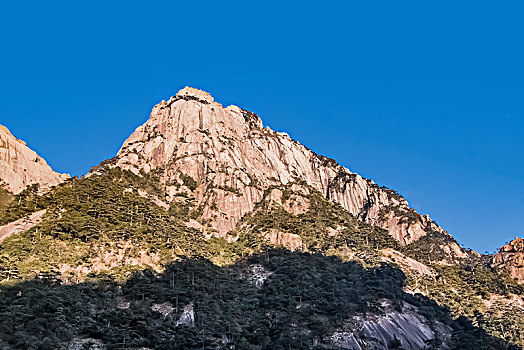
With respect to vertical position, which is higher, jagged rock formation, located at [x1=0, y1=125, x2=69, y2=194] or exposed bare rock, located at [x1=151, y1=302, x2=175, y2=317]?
jagged rock formation, located at [x1=0, y1=125, x2=69, y2=194]

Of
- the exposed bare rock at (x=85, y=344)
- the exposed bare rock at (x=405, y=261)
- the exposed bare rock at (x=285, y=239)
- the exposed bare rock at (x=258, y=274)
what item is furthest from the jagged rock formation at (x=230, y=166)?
the exposed bare rock at (x=85, y=344)

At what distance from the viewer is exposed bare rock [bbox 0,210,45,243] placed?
77294 millimetres

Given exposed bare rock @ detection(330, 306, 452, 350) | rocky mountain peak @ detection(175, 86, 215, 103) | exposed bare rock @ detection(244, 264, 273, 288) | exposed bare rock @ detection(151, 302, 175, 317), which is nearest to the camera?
exposed bare rock @ detection(151, 302, 175, 317)

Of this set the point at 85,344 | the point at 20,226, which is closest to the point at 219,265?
the point at 20,226

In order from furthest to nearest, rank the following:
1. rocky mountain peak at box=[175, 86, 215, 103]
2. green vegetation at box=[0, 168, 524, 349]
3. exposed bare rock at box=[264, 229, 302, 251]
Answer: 1. rocky mountain peak at box=[175, 86, 215, 103]
2. exposed bare rock at box=[264, 229, 302, 251]
3. green vegetation at box=[0, 168, 524, 349]

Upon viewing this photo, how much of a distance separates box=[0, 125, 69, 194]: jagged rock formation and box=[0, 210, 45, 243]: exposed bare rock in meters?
17.4

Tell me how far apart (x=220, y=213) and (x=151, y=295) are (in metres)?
46.4

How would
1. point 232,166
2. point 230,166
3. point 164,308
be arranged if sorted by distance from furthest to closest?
point 232,166 → point 230,166 → point 164,308

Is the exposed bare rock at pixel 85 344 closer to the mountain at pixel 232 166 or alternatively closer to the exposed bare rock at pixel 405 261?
the mountain at pixel 232 166

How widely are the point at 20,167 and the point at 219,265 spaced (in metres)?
49.3

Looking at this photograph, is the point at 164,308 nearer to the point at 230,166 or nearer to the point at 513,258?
the point at 230,166

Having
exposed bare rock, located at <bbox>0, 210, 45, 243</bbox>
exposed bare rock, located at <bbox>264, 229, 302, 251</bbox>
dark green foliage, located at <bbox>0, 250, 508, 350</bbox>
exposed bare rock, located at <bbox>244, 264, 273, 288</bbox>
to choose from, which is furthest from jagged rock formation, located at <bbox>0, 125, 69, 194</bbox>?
exposed bare rock, located at <bbox>264, 229, 302, 251</bbox>

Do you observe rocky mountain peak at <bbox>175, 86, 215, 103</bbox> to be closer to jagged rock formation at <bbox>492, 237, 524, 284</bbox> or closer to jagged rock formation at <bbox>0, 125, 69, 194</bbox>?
jagged rock formation at <bbox>0, 125, 69, 194</bbox>

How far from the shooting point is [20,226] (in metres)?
79.6
